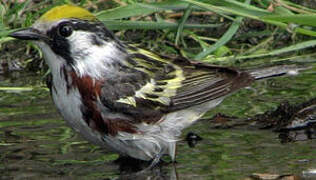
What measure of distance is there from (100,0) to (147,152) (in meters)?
3.53

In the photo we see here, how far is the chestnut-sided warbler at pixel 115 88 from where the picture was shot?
18.7 feet

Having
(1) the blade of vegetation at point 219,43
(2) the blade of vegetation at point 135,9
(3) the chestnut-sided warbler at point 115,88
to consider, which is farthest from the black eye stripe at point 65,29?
(1) the blade of vegetation at point 219,43

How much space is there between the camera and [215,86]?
623 cm

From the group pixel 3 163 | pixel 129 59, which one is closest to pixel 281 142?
pixel 129 59

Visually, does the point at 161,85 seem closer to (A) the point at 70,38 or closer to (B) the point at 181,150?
(B) the point at 181,150

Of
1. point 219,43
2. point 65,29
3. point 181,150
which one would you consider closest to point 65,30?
point 65,29

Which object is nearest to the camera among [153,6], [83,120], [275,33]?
[83,120]

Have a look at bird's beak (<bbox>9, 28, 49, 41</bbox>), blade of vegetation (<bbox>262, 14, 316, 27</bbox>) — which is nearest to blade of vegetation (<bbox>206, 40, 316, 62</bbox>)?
blade of vegetation (<bbox>262, 14, 316, 27</bbox>)

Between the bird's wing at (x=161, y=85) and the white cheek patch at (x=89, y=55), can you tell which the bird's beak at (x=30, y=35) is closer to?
the white cheek patch at (x=89, y=55)

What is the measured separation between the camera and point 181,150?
241 inches

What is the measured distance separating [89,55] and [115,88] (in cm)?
25

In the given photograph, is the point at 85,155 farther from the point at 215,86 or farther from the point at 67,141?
the point at 215,86

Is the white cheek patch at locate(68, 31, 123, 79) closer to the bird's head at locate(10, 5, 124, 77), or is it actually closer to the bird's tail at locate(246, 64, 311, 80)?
the bird's head at locate(10, 5, 124, 77)

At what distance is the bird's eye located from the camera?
5773 millimetres
